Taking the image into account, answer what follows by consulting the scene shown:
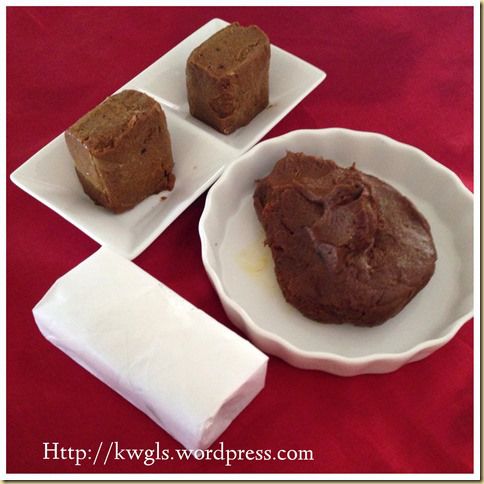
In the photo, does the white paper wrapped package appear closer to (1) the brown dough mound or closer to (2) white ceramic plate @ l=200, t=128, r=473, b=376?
(2) white ceramic plate @ l=200, t=128, r=473, b=376

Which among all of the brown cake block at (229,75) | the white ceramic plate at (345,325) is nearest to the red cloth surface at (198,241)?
the white ceramic plate at (345,325)

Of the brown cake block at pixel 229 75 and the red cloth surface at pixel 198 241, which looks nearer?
the red cloth surface at pixel 198 241

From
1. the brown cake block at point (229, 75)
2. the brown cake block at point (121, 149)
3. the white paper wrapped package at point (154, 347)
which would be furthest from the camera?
the brown cake block at point (229, 75)

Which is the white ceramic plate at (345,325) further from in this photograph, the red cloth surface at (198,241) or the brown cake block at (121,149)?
the brown cake block at (121,149)

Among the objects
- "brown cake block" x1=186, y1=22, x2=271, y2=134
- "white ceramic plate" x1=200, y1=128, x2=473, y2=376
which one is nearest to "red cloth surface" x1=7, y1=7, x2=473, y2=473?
"white ceramic plate" x1=200, y1=128, x2=473, y2=376

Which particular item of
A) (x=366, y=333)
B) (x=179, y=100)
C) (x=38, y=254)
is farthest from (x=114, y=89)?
(x=366, y=333)
